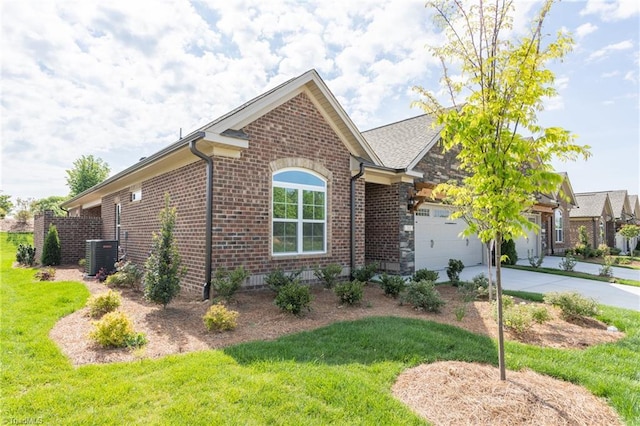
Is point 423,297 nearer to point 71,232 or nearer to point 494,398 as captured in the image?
point 494,398

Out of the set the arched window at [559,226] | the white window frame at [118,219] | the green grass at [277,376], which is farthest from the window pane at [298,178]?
the arched window at [559,226]

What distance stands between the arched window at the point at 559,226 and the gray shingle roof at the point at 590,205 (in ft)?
24.3

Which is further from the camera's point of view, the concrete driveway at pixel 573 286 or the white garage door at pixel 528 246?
the white garage door at pixel 528 246

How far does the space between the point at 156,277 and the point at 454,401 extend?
546cm

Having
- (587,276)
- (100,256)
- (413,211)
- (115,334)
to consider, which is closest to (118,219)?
(100,256)

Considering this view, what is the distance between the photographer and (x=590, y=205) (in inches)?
1216

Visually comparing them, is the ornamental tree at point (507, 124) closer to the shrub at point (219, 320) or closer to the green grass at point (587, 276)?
the shrub at point (219, 320)

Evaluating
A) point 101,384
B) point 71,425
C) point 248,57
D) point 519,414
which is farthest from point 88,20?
point 519,414

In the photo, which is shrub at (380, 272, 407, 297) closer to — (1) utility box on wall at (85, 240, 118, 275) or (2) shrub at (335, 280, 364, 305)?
(2) shrub at (335, 280, 364, 305)

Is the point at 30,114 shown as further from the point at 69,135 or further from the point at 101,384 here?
the point at 101,384

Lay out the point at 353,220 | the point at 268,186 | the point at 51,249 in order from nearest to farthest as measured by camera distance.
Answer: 1. the point at 268,186
2. the point at 353,220
3. the point at 51,249

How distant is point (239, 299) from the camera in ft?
24.0

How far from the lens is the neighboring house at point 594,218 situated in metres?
29.4

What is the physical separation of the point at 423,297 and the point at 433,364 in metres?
2.96
